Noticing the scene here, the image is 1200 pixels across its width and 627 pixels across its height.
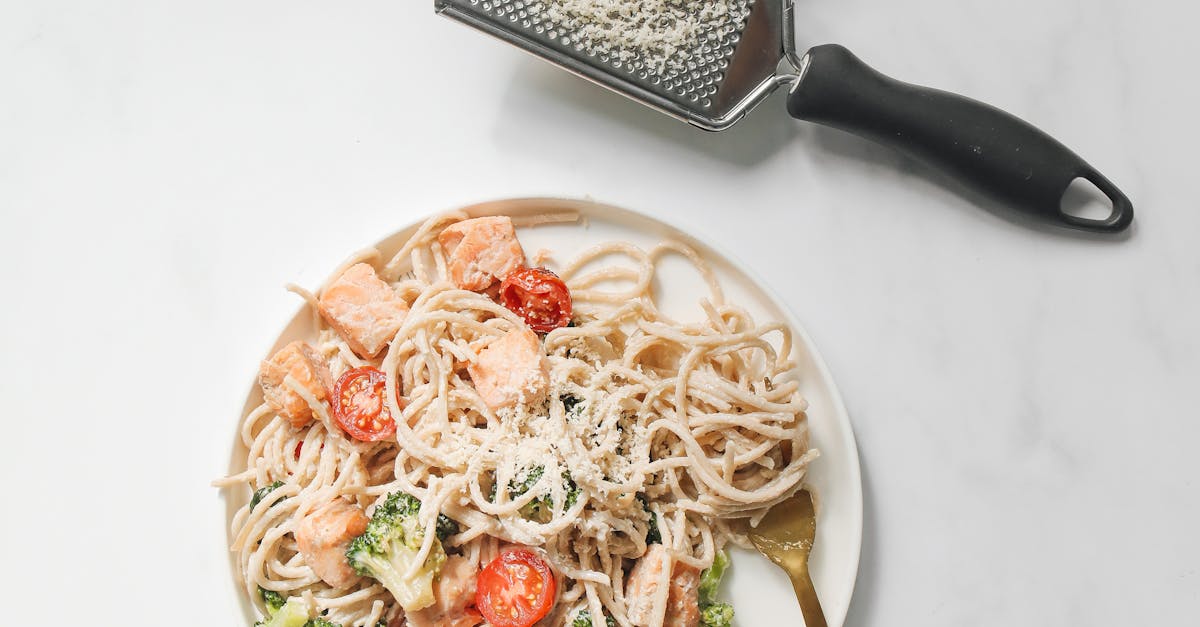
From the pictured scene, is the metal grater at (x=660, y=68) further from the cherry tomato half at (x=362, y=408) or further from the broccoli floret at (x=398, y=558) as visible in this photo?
the broccoli floret at (x=398, y=558)

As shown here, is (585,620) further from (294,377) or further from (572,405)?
(294,377)

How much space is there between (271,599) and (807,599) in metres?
1.94

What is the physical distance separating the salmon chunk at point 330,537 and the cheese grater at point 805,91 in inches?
73.0

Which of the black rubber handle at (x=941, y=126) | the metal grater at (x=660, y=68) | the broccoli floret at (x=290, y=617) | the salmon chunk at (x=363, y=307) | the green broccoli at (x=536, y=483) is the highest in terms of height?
the metal grater at (x=660, y=68)

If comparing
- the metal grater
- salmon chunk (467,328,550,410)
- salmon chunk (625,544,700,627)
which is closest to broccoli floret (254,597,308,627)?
salmon chunk (467,328,550,410)

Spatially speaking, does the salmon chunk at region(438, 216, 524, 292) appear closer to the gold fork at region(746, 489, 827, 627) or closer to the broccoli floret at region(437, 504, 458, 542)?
the broccoli floret at region(437, 504, 458, 542)

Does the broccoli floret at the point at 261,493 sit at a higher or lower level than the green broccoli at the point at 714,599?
higher

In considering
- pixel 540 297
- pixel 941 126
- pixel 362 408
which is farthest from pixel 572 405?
pixel 941 126

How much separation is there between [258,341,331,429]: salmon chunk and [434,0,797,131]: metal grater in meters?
1.40

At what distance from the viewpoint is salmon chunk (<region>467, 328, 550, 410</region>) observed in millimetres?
3229

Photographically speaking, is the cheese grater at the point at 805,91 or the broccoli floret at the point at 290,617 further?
the cheese grater at the point at 805,91

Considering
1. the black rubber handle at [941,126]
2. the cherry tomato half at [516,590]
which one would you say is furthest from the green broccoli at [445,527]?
the black rubber handle at [941,126]

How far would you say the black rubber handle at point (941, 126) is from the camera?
11.7 feet

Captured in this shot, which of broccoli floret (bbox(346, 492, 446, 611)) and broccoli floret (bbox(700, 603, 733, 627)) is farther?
broccoli floret (bbox(700, 603, 733, 627))
